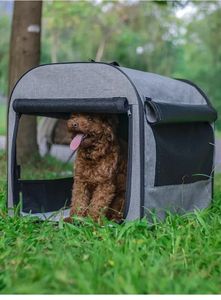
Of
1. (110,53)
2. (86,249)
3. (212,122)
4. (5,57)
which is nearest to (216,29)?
(110,53)

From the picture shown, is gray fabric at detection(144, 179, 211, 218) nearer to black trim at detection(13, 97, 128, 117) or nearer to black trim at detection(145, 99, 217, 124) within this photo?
black trim at detection(145, 99, 217, 124)

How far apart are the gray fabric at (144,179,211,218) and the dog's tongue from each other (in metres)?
0.67

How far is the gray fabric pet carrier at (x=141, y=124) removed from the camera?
4191mm

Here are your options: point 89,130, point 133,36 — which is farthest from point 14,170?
point 133,36

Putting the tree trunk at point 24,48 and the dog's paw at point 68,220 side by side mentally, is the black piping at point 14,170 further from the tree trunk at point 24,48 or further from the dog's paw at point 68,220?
the tree trunk at point 24,48

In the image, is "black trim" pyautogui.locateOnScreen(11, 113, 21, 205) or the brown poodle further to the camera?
"black trim" pyautogui.locateOnScreen(11, 113, 21, 205)

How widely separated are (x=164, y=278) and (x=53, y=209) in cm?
272

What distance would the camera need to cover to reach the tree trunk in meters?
7.50

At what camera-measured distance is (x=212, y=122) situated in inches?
207

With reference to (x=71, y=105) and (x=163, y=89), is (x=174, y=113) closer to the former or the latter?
(x=163, y=89)

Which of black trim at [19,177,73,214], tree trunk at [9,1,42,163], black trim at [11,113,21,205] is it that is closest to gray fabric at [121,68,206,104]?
black trim at [11,113,21,205]

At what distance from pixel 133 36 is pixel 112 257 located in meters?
27.8

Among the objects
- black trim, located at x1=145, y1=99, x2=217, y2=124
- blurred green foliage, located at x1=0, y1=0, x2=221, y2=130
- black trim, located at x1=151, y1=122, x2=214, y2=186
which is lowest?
black trim, located at x1=151, y1=122, x2=214, y2=186

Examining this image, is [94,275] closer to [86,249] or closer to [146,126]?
[86,249]
